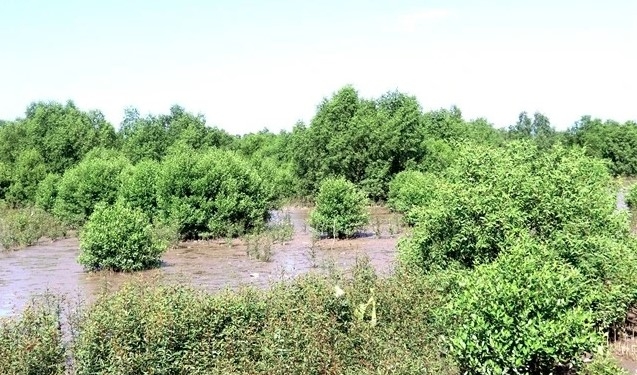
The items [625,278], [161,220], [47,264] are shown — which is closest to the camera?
[625,278]

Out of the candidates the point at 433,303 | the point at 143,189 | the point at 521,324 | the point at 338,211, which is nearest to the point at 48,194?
the point at 143,189

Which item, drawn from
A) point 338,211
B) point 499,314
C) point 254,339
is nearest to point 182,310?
point 254,339

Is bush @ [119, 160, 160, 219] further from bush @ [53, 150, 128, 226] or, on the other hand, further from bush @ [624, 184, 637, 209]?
bush @ [624, 184, 637, 209]

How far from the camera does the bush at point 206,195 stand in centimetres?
3666

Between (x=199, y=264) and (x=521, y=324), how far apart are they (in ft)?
65.1

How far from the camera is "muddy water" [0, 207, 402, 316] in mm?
24141

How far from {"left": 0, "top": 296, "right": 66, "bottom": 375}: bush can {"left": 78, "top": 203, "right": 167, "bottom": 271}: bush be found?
46.8 feet

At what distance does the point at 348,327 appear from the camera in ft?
46.3

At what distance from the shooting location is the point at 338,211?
3728 cm

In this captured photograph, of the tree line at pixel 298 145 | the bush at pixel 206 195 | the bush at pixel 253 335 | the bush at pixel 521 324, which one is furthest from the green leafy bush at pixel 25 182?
the bush at pixel 521 324

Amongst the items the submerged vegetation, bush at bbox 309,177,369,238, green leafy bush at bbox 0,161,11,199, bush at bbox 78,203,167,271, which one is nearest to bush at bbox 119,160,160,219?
bush at bbox 309,177,369,238

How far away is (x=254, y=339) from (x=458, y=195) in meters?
6.46

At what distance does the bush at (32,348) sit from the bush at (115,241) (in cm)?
1428

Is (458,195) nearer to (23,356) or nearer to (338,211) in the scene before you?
(23,356)
